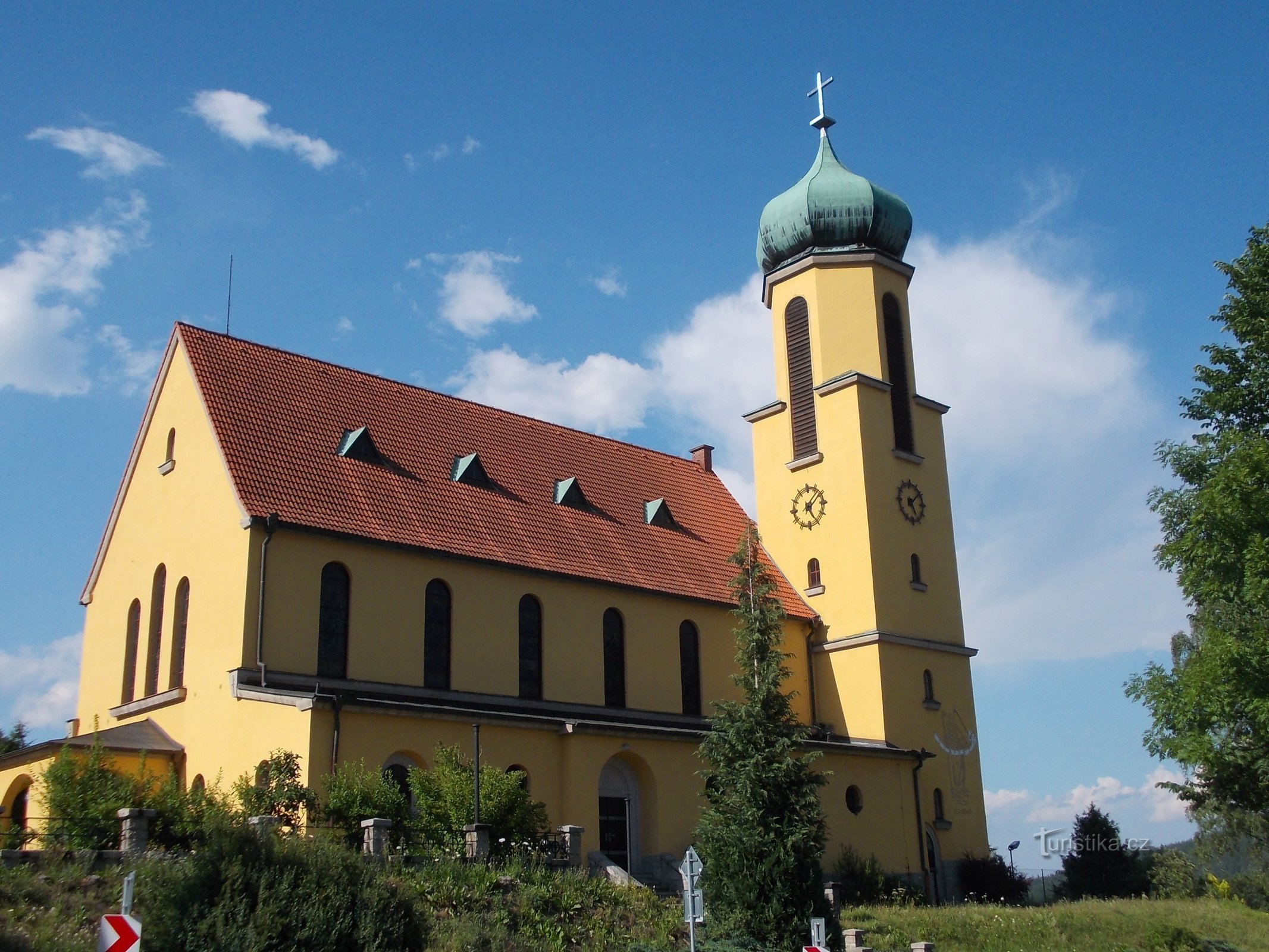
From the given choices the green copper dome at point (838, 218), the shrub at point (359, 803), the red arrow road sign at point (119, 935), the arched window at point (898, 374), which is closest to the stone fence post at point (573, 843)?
the shrub at point (359, 803)

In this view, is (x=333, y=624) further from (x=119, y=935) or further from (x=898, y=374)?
(x=898, y=374)

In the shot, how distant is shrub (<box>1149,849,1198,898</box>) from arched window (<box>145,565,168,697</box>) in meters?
24.5

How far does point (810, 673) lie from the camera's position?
112 ft

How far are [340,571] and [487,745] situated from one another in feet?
15.4

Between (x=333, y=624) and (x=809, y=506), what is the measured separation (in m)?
15.3

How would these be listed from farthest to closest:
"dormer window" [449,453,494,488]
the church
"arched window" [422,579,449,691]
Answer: "dormer window" [449,453,494,488]
"arched window" [422,579,449,691]
the church

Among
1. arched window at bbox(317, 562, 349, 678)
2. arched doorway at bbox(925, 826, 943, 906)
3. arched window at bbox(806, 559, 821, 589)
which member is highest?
arched window at bbox(806, 559, 821, 589)

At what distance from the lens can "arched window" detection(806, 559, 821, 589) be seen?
35.0 m

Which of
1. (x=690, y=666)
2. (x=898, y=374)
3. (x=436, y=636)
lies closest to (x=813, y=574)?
(x=690, y=666)

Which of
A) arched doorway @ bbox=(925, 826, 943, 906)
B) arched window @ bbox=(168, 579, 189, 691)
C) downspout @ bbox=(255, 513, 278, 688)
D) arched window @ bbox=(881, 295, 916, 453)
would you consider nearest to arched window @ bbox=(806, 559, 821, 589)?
arched window @ bbox=(881, 295, 916, 453)

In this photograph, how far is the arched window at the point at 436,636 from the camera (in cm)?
2628

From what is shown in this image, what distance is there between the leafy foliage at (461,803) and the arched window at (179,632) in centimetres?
650

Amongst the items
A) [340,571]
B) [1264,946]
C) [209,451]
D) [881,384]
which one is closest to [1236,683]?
[1264,946]

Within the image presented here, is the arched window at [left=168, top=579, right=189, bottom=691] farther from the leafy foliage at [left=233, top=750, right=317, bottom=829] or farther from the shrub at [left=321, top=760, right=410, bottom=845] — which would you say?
the shrub at [left=321, top=760, right=410, bottom=845]
